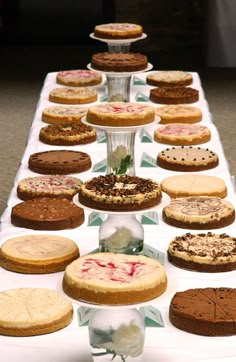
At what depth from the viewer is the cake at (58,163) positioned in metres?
3.42

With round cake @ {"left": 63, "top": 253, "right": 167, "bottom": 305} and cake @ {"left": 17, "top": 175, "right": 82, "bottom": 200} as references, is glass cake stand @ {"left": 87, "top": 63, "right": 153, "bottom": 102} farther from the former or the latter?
round cake @ {"left": 63, "top": 253, "right": 167, "bottom": 305}

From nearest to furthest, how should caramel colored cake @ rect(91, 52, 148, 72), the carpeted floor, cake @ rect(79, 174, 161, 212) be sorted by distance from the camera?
cake @ rect(79, 174, 161, 212)
caramel colored cake @ rect(91, 52, 148, 72)
the carpeted floor

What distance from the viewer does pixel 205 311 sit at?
2234 millimetres

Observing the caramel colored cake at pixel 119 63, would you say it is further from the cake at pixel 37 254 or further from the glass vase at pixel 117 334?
the glass vase at pixel 117 334

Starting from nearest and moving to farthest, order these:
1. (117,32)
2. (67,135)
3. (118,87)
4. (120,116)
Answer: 1. (120,116)
2. (67,135)
3. (118,87)
4. (117,32)

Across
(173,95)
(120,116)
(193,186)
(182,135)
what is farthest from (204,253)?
(173,95)

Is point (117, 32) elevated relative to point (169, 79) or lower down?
elevated

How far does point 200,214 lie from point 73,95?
5.32ft

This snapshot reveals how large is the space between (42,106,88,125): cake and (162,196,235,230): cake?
112 centimetres

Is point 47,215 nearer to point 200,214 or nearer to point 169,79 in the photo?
point 200,214

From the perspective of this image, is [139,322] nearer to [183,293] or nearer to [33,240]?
[183,293]

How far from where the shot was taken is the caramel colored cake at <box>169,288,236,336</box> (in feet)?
7.15

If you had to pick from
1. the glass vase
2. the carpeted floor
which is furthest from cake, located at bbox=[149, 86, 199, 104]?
the glass vase

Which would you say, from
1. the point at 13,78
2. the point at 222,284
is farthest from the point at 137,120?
the point at 13,78
